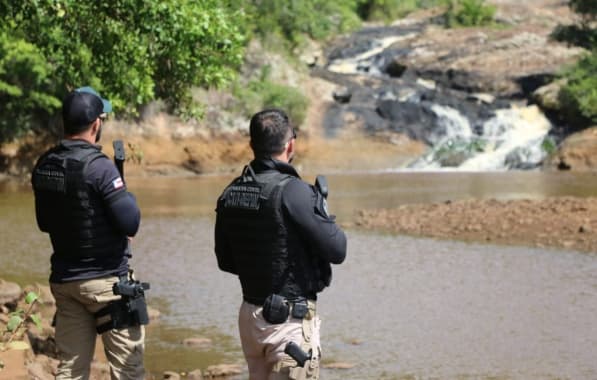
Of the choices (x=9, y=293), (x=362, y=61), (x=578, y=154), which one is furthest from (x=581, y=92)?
(x=9, y=293)

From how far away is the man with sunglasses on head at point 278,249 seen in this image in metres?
4.98

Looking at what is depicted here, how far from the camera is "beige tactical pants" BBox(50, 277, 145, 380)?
5.59 meters

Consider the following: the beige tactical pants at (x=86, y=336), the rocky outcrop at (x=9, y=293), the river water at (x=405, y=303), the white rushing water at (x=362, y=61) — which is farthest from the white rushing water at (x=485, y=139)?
the beige tactical pants at (x=86, y=336)

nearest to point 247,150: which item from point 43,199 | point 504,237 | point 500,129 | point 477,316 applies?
point 500,129

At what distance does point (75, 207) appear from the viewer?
5.57m

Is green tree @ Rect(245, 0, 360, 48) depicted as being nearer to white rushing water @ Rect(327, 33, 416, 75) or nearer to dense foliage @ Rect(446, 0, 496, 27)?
white rushing water @ Rect(327, 33, 416, 75)

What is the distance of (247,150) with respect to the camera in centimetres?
3825

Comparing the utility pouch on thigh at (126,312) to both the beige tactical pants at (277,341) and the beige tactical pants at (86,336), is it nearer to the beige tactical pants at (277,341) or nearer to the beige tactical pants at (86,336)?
the beige tactical pants at (86,336)

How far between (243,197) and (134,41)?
8.04 m

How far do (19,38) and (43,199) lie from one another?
24.4 metres

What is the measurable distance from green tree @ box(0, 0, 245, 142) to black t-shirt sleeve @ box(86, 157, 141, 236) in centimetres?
607

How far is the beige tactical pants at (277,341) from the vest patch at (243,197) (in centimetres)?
47

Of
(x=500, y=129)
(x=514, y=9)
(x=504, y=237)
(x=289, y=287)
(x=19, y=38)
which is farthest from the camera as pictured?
(x=514, y=9)

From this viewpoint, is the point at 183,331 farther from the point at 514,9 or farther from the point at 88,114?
the point at 514,9
